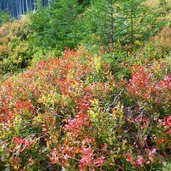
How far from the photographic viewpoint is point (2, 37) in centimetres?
1856

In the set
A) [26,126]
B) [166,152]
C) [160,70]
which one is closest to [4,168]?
[26,126]

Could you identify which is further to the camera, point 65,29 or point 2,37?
point 2,37

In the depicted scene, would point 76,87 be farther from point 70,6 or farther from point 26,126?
point 70,6

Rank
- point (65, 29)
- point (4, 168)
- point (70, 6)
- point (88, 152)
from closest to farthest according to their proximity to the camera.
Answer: point (88, 152), point (4, 168), point (65, 29), point (70, 6)

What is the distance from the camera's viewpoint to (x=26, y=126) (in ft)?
14.0

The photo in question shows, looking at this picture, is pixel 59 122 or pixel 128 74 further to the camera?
pixel 128 74

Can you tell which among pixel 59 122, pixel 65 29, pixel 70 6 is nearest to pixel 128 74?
pixel 59 122

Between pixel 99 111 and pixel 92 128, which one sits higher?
pixel 99 111

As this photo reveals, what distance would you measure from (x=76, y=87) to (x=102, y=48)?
3342mm

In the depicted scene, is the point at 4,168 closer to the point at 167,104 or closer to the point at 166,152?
the point at 166,152

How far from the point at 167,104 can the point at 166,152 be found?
2.75 ft

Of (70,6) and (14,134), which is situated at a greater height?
(70,6)

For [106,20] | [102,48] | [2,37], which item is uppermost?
[106,20]

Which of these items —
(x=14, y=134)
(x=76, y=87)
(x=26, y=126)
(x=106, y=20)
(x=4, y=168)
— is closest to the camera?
(x=4, y=168)
